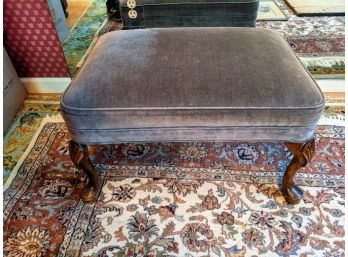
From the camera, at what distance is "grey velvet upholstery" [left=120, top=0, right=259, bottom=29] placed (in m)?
Result: 1.46

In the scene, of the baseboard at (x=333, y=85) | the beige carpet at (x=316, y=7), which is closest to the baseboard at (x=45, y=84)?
the baseboard at (x=333, y=85)

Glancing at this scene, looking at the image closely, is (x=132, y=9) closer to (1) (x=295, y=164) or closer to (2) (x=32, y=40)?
(2) (x=32, y=40)

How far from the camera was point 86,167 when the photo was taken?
99 cm

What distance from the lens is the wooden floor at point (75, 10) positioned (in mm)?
1529

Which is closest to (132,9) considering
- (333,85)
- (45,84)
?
(45,84)

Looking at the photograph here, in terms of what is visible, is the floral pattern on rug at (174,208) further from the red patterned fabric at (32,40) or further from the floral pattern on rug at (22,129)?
the red patterned fabric at (32,40)

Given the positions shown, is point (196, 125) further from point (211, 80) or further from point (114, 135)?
point (114, 135)

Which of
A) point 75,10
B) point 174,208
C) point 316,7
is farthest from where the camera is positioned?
point 316,7

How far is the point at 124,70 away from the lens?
2.87 ft

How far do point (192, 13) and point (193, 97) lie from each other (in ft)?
2.81

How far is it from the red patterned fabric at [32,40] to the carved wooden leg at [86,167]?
774 mm

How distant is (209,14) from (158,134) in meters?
0.89

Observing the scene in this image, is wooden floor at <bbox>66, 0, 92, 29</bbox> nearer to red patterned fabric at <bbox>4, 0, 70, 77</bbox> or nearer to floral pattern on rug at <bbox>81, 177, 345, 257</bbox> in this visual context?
red patterned fabric at <bbox>4, 0, 70, 77</bbox>

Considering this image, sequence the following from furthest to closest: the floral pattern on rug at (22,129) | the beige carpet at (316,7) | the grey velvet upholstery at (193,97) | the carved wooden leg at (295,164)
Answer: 1. the beige carpet at (316,7)
2. the floral pattern on rug at (22,129)
3. the carved wooden leg at (295,164)
4. the grey velvet upholstery at (193,97)
